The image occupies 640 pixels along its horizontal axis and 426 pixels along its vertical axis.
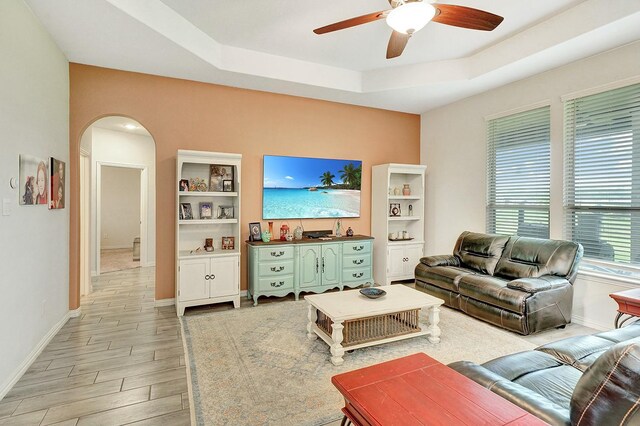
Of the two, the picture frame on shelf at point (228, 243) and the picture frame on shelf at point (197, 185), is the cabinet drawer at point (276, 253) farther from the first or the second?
the picture frame on shelf at point (197, 185)

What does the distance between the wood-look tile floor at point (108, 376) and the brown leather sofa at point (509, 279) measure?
303cm

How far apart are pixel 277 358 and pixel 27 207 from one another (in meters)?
2.44

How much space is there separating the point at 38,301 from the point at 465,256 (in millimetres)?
4803

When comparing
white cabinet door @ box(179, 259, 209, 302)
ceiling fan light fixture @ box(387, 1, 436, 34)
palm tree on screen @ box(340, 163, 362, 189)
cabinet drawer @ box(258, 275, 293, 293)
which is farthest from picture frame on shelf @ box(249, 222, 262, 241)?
ceiling fan light fixture @ box(387, 1, 436, 34)

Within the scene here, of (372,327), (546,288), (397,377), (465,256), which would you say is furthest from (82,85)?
(546,288)

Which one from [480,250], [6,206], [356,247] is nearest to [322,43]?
[356,247]

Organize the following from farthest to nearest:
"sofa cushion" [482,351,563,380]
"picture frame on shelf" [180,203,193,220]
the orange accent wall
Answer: "picture frame on shelf" [180,203,193,220] → the orange accent wall → "sofa cushion" [482,351,563,380]

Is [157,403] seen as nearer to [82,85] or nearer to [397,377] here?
[397,377]

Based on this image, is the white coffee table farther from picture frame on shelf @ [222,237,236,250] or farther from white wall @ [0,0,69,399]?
white wall @ [0,0,69,399]

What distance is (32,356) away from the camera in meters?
2.78

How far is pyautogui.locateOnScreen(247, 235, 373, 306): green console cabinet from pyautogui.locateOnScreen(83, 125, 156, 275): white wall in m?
3.20

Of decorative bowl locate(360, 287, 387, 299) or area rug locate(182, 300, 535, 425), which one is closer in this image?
area rug locate(182, 300, 535, 425)

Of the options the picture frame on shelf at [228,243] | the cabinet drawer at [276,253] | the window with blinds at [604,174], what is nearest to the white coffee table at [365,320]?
the cabinet drawer at [276,253]

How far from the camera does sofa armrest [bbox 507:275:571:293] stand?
10.7ft
